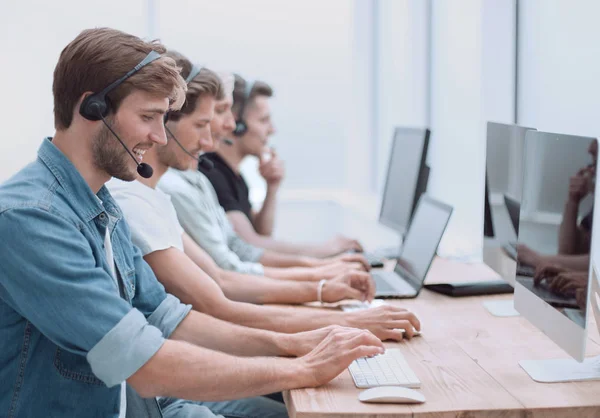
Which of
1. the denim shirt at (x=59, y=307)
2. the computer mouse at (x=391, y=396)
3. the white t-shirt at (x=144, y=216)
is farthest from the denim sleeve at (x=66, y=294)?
the white t-shirt at (x=144, y=216)

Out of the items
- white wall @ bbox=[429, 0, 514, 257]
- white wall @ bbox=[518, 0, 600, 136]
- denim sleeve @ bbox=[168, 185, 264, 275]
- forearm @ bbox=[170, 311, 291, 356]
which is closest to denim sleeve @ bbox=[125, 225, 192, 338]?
forearm @ bbox=[170, 311, 291, 356]

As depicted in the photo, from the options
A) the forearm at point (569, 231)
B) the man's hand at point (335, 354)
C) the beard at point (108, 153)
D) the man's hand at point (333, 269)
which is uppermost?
the beard at point (108, 153)

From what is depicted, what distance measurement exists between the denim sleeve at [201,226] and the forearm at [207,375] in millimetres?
975

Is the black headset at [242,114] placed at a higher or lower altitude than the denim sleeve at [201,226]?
higher

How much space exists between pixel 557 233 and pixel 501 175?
2.08ft

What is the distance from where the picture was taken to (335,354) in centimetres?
137

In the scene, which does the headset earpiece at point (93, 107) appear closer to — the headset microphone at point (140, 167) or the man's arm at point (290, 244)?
the headset microphone at point (140, 167)

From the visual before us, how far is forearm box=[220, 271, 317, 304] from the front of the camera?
2.10 meters

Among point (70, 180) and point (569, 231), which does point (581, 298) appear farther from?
point (70, 180)

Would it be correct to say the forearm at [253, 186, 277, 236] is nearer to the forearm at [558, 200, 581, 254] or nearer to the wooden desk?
the wooden desk

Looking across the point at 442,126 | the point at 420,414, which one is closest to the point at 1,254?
the point at 420,414

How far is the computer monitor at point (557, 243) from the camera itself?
1.24m

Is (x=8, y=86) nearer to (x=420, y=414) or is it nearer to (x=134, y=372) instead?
(x=134, y=372)

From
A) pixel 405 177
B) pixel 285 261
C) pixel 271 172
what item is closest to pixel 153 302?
pixel 285 261
